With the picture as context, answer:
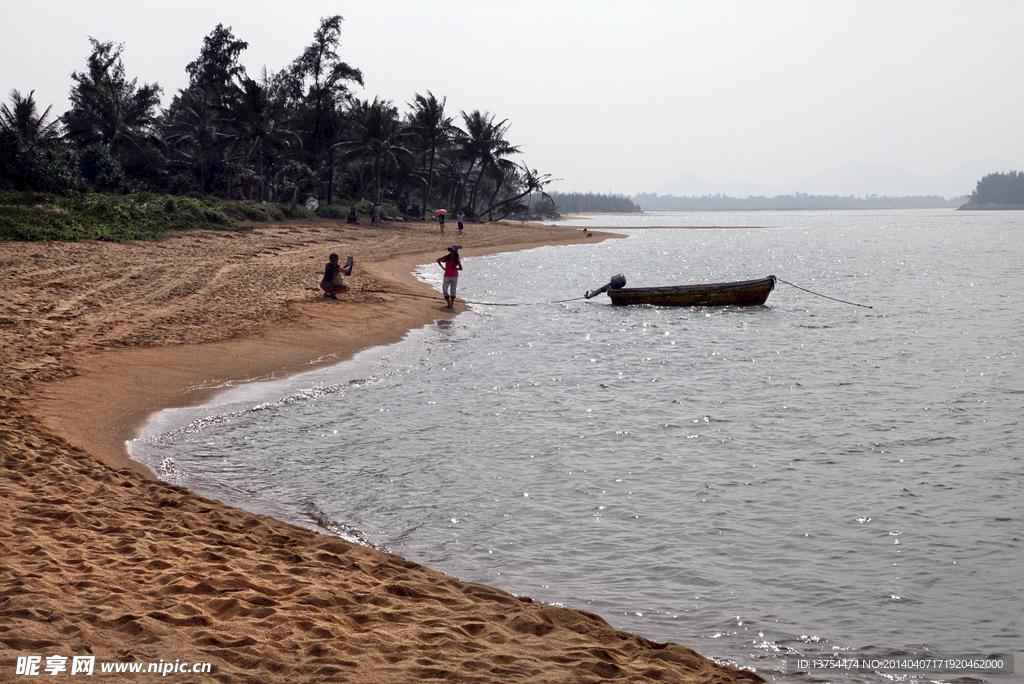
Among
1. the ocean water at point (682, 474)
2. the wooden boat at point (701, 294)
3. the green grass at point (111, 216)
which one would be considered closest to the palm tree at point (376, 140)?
the green grass at point (111, 216)

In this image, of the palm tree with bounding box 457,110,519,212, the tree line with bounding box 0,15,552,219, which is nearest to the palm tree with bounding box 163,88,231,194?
Result: the tree line with bounding box 0,15,552,219

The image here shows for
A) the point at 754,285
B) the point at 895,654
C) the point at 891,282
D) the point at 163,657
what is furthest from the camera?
the point at 891,282

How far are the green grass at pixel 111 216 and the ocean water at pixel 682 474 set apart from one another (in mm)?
13996

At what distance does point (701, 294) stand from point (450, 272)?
331 inches

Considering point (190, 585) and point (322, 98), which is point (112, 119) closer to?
point (322, 98)

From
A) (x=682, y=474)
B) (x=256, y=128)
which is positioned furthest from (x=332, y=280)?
(x=256, y=128)

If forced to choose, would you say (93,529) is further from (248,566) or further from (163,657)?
(163,657)

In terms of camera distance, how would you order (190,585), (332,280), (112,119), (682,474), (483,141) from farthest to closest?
(483,141)
(112,119)
(332,280)
(682,474)
(190,585)

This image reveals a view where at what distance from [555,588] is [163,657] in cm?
303

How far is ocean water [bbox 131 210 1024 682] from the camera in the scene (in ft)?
20.6

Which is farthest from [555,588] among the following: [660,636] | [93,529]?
[93,529]

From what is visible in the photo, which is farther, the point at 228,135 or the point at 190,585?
the point at 228,135

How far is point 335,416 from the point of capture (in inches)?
447

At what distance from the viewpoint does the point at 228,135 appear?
138 ft
